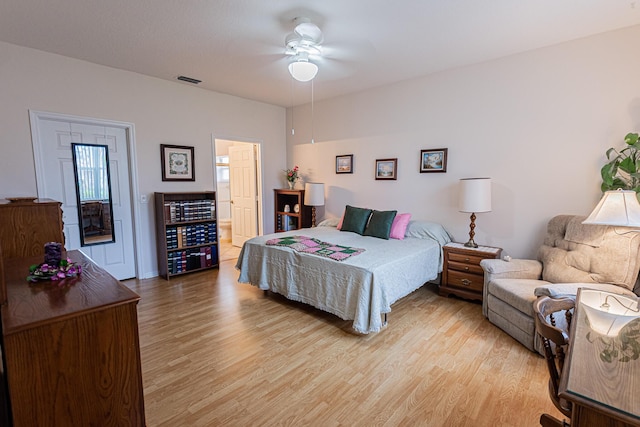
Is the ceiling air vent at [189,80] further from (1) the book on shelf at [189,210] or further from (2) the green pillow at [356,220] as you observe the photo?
(2) the green pillow at [356,220]

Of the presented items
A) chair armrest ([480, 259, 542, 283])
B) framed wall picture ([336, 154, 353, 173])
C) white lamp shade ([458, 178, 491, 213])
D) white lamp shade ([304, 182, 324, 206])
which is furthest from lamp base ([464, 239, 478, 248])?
white lamp shade ([304, 182, 324, 206])

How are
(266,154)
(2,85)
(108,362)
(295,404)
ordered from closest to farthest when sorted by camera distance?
(108,362) → (295,404) → (2,85) → (266,154)

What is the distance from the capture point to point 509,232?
3.44 meters

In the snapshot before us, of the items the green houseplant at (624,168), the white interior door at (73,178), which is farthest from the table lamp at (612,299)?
the white interior door at (73,178)

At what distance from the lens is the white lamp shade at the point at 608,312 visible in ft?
4.09

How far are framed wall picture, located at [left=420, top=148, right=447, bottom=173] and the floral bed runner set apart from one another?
5.35 feet

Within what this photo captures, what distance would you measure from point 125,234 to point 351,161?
342cm

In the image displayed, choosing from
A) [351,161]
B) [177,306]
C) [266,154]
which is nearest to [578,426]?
[177,306]

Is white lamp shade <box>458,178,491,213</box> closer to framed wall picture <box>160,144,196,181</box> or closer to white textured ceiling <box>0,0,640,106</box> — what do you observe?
white textured ceiling <box>0,0,640,106</box>

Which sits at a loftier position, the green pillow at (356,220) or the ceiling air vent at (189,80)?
the ceiling air vent at (189,80)

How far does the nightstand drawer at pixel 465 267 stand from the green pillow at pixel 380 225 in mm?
799

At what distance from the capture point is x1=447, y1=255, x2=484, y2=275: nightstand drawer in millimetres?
3334

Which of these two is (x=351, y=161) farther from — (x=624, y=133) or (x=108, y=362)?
(x=108, y=362)

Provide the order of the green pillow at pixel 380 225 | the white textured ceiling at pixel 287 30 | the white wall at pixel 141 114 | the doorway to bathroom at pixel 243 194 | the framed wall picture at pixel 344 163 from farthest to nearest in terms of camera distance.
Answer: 1. the doorway to bathroom at pixel 243 194
2. the framed wall picture at pixel 344 163
3. the green pillow at pixel 380 225
4. the white wall at pixel 141 114
5. the white textured ceiling at pixel 287 30
